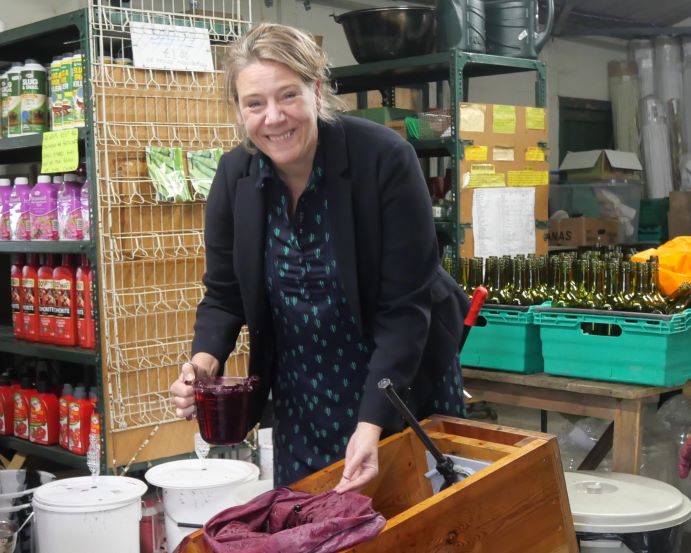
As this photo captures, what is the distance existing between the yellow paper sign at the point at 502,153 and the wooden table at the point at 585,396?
1456 mm

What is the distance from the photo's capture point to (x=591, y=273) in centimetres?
277

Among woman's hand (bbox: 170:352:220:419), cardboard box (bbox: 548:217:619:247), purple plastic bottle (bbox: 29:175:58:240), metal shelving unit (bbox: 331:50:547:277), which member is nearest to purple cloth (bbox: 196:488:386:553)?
woman's hand (bbox: 170:352:220:419)

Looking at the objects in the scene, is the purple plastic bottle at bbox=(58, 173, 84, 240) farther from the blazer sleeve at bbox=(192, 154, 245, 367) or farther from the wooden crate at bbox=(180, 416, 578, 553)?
the wooden crate at bbox=(180, 416, 578, 553)

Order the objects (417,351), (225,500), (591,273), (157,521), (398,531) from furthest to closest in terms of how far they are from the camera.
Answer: (157,521)
(225,500)
(591,273)
(417,351)
(398,531)

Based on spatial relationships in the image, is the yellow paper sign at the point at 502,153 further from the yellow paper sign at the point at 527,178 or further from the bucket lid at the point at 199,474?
the bucket lid at the point at 199,474

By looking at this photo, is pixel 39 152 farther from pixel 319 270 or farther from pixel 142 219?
pixel 319 270

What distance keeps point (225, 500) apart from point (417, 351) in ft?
4.97

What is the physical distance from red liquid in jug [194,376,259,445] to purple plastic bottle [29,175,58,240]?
73.2 inches

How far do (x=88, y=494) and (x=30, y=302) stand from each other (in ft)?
3.36

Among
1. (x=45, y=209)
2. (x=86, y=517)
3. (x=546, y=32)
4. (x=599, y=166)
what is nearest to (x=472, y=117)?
(x=546, y=32)

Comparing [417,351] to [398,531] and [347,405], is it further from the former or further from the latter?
[398,531]

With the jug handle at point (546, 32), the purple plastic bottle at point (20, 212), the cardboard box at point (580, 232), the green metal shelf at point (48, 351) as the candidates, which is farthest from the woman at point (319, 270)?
the cardboard box at point (580, 232)

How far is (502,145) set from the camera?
4.09 meters

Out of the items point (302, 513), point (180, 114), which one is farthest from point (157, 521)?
point (302, 513)
